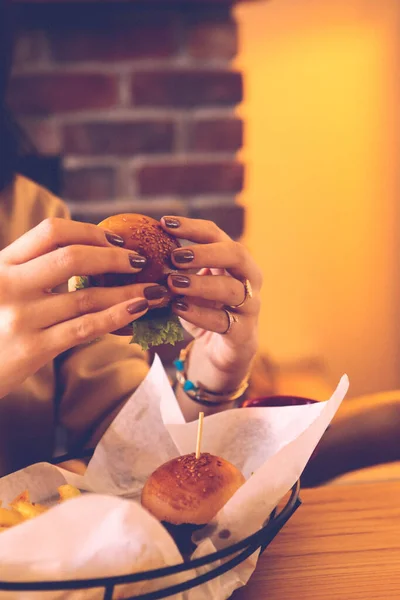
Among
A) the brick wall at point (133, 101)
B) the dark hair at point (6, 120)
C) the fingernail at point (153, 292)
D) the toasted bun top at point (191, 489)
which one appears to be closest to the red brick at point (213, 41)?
the brick wall at point (133, 101)

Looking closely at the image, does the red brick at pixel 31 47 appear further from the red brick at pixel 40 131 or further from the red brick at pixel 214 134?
the red brick at pixel 214 134

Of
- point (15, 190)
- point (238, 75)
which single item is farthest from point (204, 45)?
point (15, 190)

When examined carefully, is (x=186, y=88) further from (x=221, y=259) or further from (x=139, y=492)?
(x=139, y=492)

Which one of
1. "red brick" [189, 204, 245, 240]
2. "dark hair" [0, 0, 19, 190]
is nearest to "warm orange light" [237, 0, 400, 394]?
"red brick" [189, 204, 245, 240]

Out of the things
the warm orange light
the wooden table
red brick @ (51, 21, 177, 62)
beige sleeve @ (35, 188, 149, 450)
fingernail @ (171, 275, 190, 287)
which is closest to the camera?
the wooden table

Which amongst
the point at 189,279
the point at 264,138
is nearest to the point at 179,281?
the point at 189,279

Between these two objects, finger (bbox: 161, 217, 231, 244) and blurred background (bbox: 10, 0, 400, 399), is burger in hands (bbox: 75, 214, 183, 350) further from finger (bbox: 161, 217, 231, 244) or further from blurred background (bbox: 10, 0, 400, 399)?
blurred background (bbox: 10, 0, 400, 399)

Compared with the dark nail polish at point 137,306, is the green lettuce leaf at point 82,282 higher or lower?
higher

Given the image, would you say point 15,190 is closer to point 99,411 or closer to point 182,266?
point 99,411
